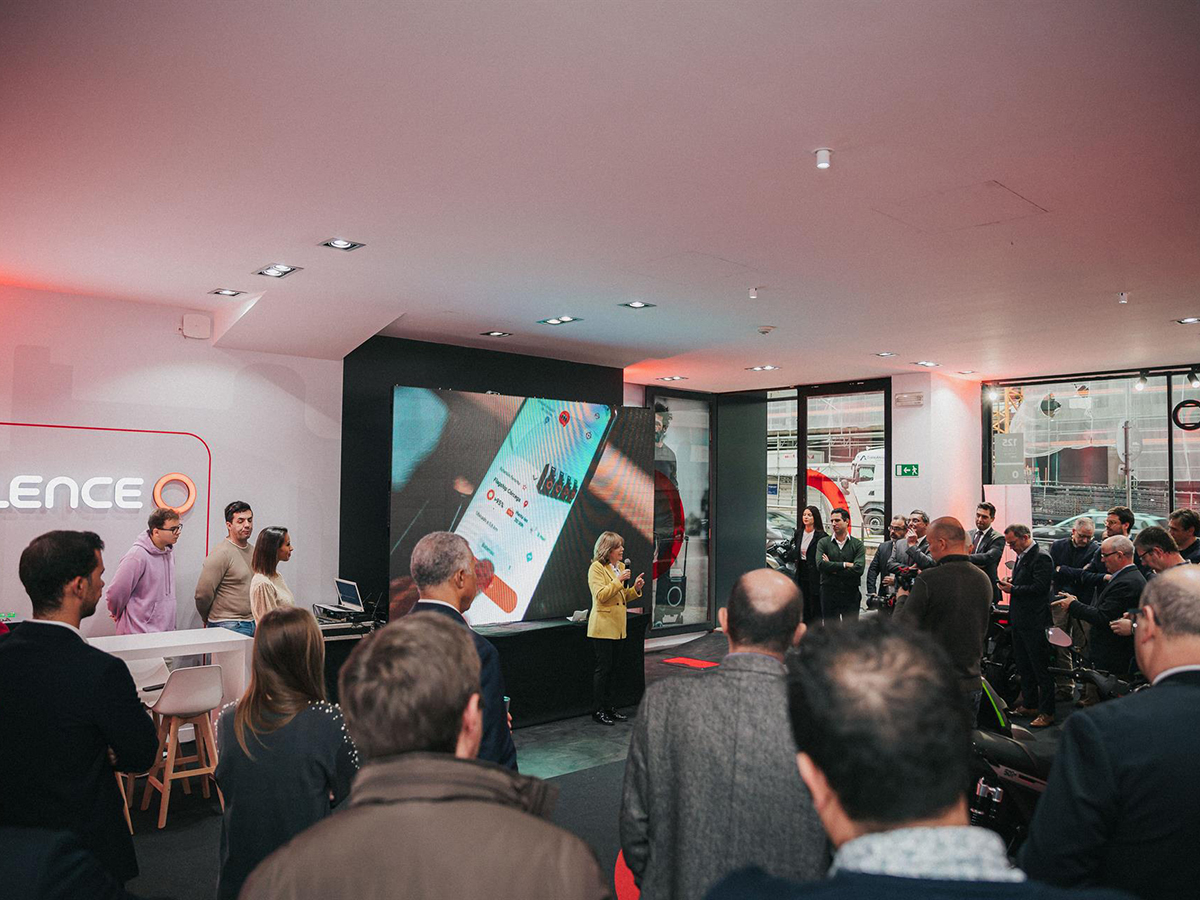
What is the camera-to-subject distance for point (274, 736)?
2.29 metres

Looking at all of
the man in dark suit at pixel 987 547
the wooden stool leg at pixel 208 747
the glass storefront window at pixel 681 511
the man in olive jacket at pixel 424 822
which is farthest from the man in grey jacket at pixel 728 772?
the glass storefront window at pixel 681 511

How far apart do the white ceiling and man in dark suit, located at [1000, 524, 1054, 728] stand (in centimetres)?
180

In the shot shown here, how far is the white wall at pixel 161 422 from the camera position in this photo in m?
5.82

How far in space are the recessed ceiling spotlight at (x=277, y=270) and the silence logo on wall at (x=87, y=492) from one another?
1.88 meters

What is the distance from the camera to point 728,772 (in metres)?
1.95

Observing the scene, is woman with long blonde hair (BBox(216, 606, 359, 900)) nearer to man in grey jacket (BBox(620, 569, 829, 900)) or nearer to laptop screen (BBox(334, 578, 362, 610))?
man in grey jacket (BBox(620, 569, 829, 900))

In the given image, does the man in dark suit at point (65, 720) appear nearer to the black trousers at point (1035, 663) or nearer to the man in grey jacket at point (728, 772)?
the man in grey jacket at point (728, 772)

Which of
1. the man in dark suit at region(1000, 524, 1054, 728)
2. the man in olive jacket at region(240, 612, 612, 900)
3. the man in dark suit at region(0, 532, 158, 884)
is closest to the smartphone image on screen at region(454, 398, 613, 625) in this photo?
the man in dark suit at region(1000, 524, 1054, 728)

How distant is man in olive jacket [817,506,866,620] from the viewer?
8719 millimetres

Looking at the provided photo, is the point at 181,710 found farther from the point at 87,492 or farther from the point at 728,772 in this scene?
the point at 728,772

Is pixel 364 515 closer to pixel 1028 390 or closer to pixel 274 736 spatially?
pixel 274 736

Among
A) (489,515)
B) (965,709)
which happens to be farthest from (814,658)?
(489,515)

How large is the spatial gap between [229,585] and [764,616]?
492 centimetres

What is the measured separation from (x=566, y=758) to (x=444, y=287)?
326 centimetres
